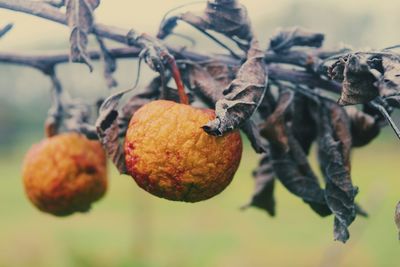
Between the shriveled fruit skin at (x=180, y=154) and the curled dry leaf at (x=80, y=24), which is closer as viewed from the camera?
the shriveled fruit skin at (x=180, y=154)

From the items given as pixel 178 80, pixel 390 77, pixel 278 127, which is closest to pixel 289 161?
pixel 278 127

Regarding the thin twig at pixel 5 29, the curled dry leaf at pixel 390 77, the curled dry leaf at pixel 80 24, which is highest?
the curled dry leaf at pixel 390 77

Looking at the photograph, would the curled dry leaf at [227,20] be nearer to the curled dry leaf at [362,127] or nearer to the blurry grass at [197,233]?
the curled dry leaf at [362,127]

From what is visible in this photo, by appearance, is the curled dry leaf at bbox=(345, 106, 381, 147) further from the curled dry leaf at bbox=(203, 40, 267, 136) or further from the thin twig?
the thin twig

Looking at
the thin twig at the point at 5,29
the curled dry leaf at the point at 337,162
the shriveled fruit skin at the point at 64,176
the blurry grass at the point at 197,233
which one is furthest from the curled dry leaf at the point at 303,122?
the blurry grass at the point at 197,233

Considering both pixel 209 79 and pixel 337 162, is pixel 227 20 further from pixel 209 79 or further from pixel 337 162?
pixel 337 162

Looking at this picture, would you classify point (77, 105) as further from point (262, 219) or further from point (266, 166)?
point (262, 219)

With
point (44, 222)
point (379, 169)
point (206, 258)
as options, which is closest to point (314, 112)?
point (206, 258)

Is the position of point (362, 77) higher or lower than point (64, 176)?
higher
